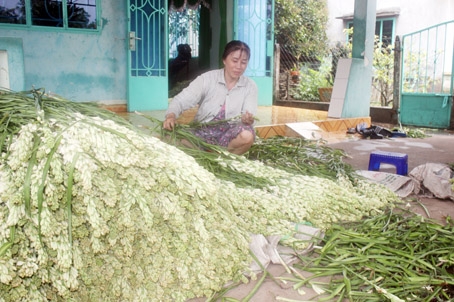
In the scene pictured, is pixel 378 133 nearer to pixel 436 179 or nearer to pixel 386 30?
pixel 436 179

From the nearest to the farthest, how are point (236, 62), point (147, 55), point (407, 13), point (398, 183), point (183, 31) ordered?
point (398, 183), point (236, 62), point (147, 55), point (183, 31), point (407, 13)

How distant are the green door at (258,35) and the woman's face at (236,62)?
5163 millimetres

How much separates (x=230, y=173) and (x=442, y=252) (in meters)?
1.19

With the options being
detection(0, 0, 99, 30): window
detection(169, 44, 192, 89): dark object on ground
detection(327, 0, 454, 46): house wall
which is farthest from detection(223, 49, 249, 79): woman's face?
detection(327, 0, 454, 46): house wall

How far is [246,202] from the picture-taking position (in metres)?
2.04

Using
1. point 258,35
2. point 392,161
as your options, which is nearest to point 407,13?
point 258,35

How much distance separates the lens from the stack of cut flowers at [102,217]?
53.4 inches

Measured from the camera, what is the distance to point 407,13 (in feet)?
44.9

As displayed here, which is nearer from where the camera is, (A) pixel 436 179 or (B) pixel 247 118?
(A) pixel 436 179

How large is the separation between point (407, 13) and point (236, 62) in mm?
12491

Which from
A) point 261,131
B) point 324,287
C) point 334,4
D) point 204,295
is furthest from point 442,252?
point 334,4

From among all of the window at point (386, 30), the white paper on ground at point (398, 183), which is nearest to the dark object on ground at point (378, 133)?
the white paper on ground at point (398, 183)

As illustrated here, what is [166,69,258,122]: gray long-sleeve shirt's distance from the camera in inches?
139

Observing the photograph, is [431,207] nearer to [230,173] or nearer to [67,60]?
[230,173]
